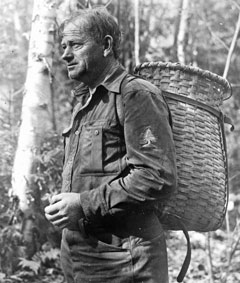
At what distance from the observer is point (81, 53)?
213 centimetres

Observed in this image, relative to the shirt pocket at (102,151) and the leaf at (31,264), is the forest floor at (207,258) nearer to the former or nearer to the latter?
the leaf at (31,264)

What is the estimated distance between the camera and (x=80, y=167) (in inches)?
83.0

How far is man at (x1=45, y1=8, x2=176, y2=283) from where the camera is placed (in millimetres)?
1922

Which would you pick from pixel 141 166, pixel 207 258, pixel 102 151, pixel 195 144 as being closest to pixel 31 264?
pixel 207 258

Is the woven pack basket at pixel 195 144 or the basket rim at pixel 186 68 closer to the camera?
the woven pack basket at pixel 195 144

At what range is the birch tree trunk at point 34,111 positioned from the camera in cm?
533

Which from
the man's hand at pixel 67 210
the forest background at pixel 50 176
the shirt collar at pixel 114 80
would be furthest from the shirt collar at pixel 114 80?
the forest background at pixel 50 176

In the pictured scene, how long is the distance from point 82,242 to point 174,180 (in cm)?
50

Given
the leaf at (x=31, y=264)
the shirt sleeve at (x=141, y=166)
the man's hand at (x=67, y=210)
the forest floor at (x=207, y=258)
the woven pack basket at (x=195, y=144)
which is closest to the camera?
the shirt sleeve at (x=141, y=166)

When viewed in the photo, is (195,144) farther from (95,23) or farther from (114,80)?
(95,23)

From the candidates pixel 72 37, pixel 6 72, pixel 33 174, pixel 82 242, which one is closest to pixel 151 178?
pixel 82 242

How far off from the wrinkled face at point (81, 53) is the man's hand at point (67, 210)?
1.72ft

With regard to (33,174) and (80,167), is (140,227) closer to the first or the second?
(80,167)

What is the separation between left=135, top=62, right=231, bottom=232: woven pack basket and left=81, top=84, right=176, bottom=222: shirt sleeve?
309mm
